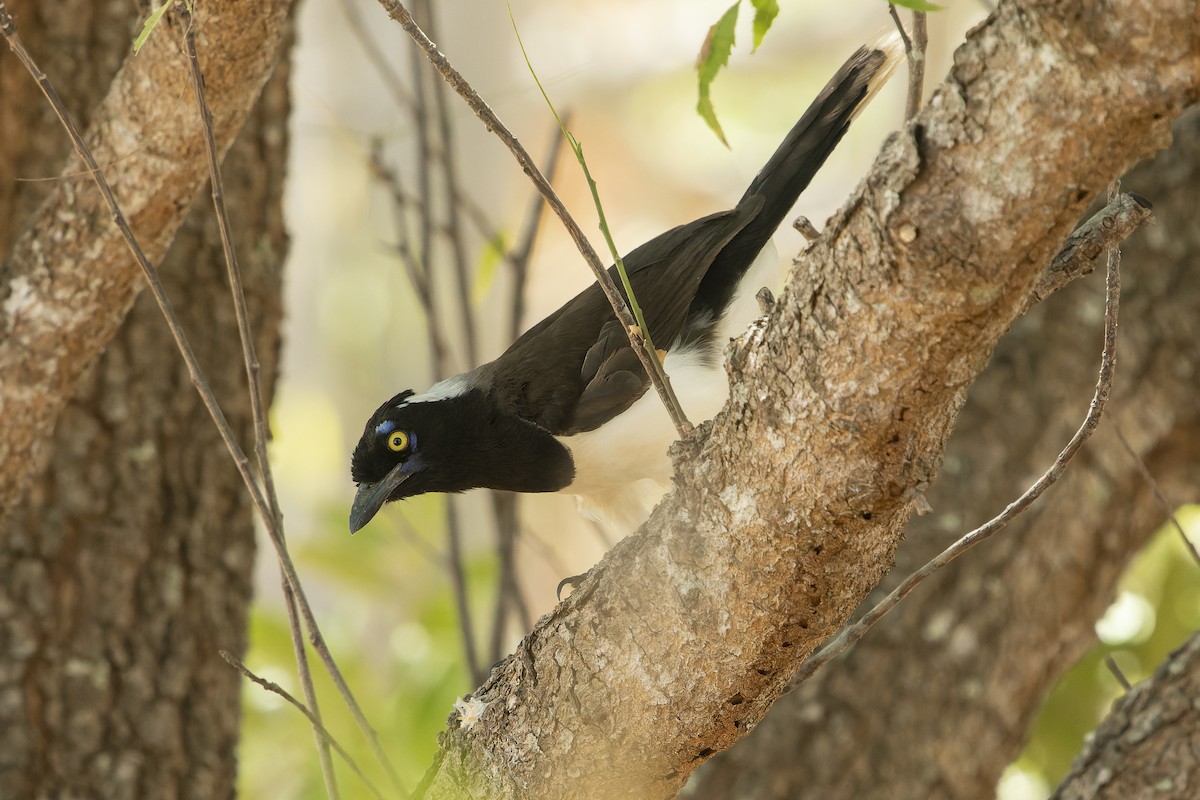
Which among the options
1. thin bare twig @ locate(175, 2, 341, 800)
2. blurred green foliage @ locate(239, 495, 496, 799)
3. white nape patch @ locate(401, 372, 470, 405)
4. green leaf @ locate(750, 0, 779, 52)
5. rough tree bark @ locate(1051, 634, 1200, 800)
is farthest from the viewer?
blurred green foliage @ locate(239, 495, 496, 799)

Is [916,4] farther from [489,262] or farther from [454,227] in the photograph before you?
[454,227]

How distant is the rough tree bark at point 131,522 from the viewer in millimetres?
3014

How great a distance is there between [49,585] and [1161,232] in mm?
3227

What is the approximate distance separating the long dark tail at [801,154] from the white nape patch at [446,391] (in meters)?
0.61

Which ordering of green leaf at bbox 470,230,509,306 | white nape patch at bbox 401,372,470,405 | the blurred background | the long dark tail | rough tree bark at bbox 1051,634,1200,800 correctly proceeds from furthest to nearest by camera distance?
the blurred background < green leaf at bbox 470,230,509,306 < white nape patch at bbox 401,372,470,405 < the long dark tail < rough tree bark at bbox 1051,634,1200,800

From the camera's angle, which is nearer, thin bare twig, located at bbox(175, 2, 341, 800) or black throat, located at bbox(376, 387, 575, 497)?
thin bare twig, located at bbox(175, 2, 341, 800)

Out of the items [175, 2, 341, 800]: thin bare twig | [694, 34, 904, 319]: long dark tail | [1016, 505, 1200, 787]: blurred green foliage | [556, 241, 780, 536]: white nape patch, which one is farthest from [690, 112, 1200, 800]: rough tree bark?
[175, 2, 341, 800]: thin bare twig

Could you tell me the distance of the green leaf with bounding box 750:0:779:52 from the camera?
1.29 m

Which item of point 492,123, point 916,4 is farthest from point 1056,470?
point 492,123

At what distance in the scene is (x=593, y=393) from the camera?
2.86 meters

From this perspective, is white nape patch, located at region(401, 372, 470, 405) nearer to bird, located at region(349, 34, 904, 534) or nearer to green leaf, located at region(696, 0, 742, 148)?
bird, located at region(349, 34, 904, 534)

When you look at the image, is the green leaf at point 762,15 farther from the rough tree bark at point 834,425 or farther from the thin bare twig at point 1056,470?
the thin bare twig at point 1056,470

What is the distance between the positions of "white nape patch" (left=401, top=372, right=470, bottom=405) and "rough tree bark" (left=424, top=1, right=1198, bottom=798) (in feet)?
3.67

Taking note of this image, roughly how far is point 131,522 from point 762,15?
8.04 feet
